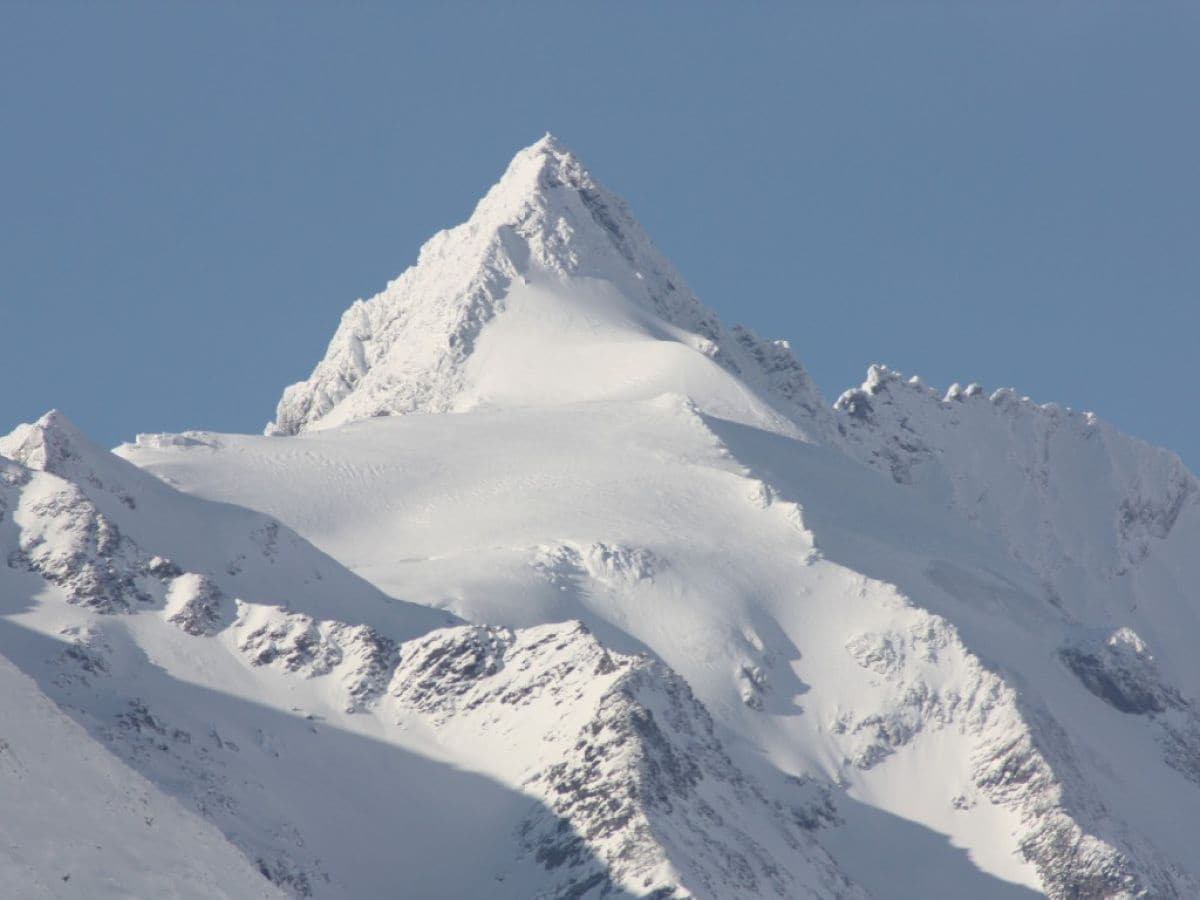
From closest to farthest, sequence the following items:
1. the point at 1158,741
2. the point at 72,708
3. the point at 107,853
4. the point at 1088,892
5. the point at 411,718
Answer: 1. the point at 107,853
2. the point at 72,708
3. the point at 411,718
4. the point at 1088,892
5. the point at 1158,741

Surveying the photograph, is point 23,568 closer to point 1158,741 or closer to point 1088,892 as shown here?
point 1088,892

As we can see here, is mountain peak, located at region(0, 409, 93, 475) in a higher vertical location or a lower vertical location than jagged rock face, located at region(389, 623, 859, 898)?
higher

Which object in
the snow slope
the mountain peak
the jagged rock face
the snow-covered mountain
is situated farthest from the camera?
the mountain peak

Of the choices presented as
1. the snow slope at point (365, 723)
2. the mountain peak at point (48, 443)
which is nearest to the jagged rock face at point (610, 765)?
the snow slope at point (365, 723)

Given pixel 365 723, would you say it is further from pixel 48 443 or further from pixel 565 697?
pixel 48 443

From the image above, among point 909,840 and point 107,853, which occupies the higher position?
point 909,840

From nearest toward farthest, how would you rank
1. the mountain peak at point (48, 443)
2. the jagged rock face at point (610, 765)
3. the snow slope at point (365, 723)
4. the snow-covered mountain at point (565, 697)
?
the jagged rock face at point (610, 765)
the snow slope at point (365, 723)
the snow-covered mountain at point (565, 697)
the mountain peak at point (48, 443)

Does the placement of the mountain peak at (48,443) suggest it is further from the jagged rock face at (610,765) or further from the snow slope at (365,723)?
the jagged rock face at (610,765)

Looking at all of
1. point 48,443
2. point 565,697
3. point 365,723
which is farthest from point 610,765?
point 48,443

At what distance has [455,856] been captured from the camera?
438 feet

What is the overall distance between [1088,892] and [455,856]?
145 ft

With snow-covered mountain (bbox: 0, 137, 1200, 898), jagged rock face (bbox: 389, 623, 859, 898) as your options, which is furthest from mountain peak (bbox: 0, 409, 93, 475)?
jagged rock face (bbox: 389, 623, 859, 898)

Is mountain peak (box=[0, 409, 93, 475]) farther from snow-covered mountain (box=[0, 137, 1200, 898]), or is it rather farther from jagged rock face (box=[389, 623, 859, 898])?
jagged rock face (box=[389, 623, 859, 898])

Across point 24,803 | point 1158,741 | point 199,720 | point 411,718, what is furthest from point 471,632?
point 24,803
